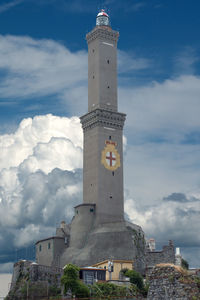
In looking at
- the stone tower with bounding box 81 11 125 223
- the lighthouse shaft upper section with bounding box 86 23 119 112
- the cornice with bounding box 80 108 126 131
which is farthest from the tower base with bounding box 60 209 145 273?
the lighthouse shaft upper section with bounding box 86 23 119 112

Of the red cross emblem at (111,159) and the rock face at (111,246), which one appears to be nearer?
the rock face at (111,246)

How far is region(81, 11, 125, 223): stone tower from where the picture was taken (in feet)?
327

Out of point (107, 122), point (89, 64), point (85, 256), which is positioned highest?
point (89, 64)

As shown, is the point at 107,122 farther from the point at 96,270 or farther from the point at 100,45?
the point at 96,270

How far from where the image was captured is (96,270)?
78.0 metres

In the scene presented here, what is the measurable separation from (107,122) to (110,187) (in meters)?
14.3

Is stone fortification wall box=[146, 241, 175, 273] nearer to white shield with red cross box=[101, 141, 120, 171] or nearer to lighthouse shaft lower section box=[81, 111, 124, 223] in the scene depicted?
lighthouse shaft lower section box=[81, 111, 124, 223]

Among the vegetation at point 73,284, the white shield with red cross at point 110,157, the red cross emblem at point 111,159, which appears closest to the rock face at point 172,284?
the vegetation at point 73,284

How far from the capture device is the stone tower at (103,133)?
99.8 meters

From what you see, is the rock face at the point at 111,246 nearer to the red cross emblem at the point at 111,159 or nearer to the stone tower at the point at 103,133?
the stone tower at the point at 103,133

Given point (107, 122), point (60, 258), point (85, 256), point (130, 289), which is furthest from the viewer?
point (107, 122)

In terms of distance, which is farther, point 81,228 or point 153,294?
point 81,228

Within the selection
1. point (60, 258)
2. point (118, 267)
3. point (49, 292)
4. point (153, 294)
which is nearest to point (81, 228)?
point (60, 258)

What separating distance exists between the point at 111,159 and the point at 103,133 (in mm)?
5868
